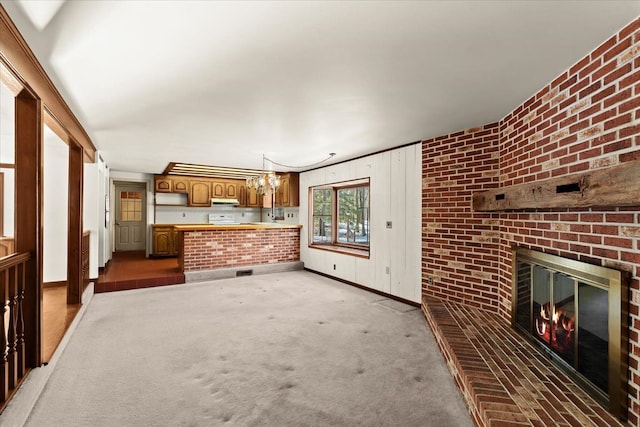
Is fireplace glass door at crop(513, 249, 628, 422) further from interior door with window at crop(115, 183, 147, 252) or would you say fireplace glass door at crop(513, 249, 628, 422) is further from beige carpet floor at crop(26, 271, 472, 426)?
interior door with window at crop(115, 183, 147, 252)

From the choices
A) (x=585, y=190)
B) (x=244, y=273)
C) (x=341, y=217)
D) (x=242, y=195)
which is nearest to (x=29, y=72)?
(x=585, y=190)

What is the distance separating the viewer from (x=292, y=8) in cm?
152

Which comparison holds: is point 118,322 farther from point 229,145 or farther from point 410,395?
point 410,395

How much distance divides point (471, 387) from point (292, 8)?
2350 mm

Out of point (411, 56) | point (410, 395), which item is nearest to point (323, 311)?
point (410, 395)

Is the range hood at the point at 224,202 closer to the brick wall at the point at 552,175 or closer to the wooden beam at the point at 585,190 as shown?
the brick wall at the point at 552,175

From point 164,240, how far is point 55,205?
329 centimetres

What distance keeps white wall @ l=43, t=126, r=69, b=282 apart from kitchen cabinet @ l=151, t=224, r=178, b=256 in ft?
9.65

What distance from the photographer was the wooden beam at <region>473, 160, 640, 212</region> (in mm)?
1472

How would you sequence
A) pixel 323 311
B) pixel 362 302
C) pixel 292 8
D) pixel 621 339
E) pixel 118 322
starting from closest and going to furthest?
pixel 292 8
pixel 621 339
pixel 118 322
pixel 323 311
pixel 362 302

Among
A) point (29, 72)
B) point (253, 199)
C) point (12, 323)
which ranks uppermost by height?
point (29, 72)

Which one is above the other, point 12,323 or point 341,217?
point 341,217

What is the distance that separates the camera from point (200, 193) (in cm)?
814

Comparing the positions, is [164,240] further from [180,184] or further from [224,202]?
[224,202]
